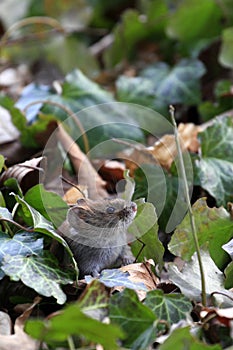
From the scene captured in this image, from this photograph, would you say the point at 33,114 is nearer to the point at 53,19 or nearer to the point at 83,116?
the point at 83,116

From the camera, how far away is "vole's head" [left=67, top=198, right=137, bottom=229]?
4.58ft

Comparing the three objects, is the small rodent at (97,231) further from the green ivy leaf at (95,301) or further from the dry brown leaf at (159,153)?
the dry brown leaf at (159,153)

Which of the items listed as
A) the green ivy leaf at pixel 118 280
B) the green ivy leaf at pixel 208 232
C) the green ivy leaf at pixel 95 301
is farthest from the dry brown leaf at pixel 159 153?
the green ivy leaf at pixel 95 301

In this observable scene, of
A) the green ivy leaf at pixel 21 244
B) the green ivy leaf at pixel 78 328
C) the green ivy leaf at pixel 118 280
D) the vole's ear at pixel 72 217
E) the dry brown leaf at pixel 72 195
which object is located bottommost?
the dry brown leaf at pixel 72 195

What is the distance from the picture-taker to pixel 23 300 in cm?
129

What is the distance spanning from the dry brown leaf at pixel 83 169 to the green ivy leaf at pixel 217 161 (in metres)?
0.31

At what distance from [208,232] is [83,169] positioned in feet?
1.75

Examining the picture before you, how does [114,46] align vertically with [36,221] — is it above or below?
below

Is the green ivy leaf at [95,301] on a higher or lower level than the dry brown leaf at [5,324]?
higher

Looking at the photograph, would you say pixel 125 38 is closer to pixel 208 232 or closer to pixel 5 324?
pixel 208 232

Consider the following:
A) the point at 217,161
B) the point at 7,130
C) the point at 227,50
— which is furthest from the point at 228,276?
the point at 227,50

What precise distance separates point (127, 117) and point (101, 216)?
83cm

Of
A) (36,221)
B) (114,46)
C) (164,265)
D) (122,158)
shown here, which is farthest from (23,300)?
(114,46)

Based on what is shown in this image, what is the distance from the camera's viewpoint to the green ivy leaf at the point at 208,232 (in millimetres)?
1410
